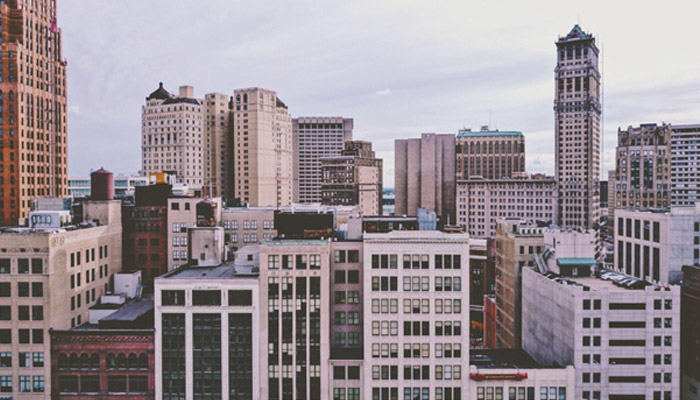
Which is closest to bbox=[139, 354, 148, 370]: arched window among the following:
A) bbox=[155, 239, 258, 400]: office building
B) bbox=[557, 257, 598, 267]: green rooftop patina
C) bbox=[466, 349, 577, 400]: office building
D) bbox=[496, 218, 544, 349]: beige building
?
bbox=[155, 239, 258, 400]: office building

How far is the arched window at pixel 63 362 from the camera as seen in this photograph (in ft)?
343

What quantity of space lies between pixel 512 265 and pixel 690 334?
40.9 m

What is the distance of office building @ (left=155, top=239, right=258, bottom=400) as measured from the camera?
103 metres

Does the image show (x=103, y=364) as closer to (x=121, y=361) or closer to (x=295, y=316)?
(x=121, y=361)

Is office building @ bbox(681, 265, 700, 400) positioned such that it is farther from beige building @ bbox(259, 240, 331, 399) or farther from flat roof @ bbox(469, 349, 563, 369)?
beige building @ bbox(259, 240, 331, 399)

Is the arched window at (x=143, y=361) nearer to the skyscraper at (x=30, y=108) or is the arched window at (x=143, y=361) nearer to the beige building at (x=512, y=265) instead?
the skyscraper at (x=30, y=108)

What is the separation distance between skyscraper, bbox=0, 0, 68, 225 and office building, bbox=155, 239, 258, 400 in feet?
276

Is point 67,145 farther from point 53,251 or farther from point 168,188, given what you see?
point 53,251

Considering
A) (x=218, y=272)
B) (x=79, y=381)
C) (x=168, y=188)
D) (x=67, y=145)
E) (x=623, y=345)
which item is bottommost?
(x=79, y=381)

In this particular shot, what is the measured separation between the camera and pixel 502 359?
116 meters

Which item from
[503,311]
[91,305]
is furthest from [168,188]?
[503,311]

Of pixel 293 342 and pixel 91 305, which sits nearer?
pixel 293 342

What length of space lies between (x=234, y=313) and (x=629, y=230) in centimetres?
9581

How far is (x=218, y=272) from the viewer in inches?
4545
